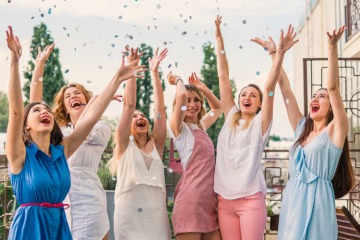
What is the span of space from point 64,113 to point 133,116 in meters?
0.58

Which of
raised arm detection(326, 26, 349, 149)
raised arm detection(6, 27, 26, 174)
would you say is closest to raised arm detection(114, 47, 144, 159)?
raised arm detection(6, 27, 26, 174)

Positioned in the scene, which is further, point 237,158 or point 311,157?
point 237,158

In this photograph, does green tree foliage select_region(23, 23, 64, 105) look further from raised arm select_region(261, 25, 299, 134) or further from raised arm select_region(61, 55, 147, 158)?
raised arm select_region(261, 25, 299, 134)

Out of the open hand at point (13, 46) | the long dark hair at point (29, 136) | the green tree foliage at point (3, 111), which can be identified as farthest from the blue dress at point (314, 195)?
the green tree foliage at point (3, 111)

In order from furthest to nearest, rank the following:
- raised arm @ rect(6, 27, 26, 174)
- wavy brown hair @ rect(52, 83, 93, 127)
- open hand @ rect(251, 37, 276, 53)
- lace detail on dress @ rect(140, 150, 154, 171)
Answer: wavy brown hair @ rect(52, 83, 93, 127) < open hand @ rect(251, 37, 276, 53) < lace detail on dress @ rect(140, 150, 154, 171) < raised arm @ rect(6, 27, 26, 174)

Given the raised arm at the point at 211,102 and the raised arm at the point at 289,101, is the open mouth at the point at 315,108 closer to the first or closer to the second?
the raised arm at the point at 289,101

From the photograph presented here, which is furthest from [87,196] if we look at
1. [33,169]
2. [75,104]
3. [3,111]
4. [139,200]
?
[3,111]

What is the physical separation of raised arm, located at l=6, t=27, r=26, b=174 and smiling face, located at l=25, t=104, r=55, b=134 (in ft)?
0.45

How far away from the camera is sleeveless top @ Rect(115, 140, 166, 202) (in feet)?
8.13

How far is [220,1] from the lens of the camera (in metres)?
2.35

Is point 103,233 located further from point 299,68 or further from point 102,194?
point 299,68

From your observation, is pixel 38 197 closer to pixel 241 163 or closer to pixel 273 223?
pixel 241 163

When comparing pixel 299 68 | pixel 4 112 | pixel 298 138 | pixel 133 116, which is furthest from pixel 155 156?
pixel 4 112

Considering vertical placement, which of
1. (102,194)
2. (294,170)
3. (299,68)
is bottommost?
(102,194)
